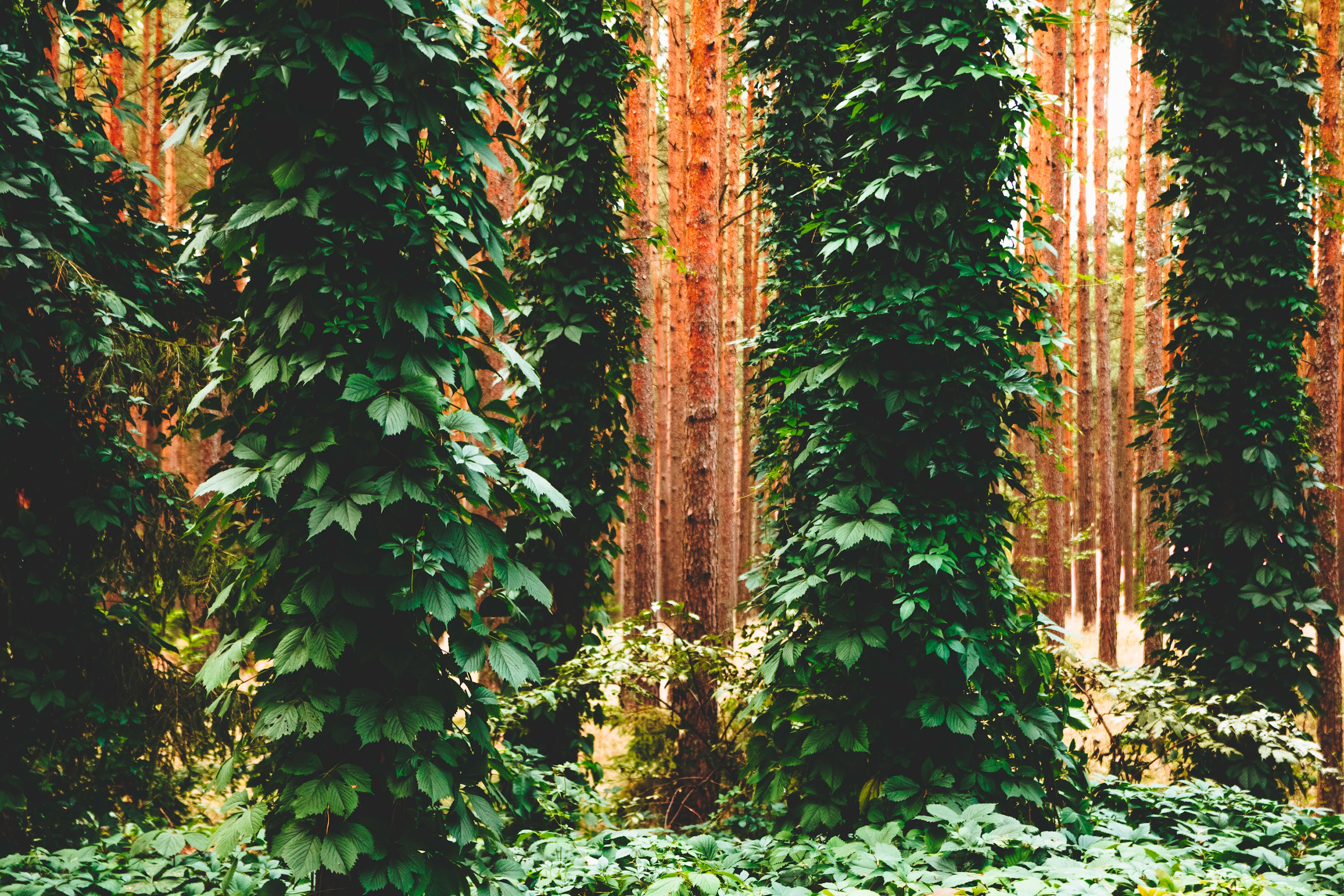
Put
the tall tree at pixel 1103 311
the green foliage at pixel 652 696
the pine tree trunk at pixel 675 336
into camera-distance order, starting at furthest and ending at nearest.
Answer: the tall tree at pixel 1103 311, the pine tree trunk at pixel 675 336, the green foliage at pixel 652 696

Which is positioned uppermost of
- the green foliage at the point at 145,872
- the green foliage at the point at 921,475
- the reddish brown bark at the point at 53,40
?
the reddish brown bark at the point at 53,40

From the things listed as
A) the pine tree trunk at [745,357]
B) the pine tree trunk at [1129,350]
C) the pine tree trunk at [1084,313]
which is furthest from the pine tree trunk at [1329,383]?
the pine tree trunk at [745,357]

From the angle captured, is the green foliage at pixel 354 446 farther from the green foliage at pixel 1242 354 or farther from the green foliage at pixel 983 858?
the green foliage at pixel 1242 354

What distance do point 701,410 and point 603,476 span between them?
3.78ft

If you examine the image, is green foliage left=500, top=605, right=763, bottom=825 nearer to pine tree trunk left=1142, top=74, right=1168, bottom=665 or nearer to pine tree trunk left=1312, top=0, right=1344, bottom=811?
pine tree trunk left=1312, top=0, right=1344, bottom=811

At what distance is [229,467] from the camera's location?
2.61 metres

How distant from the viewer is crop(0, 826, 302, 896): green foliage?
298cm

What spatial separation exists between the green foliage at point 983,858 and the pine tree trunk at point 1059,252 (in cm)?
700

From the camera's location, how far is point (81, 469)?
4473mm

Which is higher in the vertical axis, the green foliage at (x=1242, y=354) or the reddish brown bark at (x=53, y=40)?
the reddish brown bark at (x=53, y=40)

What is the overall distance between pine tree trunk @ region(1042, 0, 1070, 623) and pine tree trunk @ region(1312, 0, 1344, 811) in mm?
2690

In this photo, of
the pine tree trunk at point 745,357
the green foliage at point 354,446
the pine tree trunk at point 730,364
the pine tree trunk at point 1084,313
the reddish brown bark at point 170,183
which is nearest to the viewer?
the green foliage at point 354,446

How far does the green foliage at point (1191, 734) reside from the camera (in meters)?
4.73

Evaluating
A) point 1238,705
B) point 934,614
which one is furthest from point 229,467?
point 1238,705
